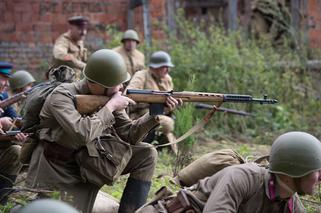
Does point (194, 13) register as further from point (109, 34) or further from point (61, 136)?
point (61, 136)

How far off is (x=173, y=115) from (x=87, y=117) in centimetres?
506

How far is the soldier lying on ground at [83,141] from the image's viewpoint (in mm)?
5059

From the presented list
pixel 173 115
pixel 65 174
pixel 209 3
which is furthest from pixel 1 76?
pixel 209 3

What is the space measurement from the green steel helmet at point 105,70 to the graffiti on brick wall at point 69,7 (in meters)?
8.31

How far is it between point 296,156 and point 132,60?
23.7 ft

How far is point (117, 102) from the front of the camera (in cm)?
521

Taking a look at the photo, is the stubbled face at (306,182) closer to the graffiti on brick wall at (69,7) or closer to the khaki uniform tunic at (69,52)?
the khaki uniform tunic at (69,52)

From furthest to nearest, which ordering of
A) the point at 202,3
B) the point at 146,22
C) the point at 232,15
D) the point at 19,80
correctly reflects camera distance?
the point at 202,3 < the point at 232,15 < the point at 146,22 < the point at 19,80

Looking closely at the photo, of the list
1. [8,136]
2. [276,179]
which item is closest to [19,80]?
[8,136]

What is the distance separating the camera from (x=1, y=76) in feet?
23.4

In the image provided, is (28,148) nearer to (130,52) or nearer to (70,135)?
(70,135)

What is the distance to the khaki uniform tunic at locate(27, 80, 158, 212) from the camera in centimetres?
503

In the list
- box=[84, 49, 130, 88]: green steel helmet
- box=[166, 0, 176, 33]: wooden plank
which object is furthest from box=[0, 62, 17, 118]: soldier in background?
box=[166, 0, 176, 33]: wooden plank

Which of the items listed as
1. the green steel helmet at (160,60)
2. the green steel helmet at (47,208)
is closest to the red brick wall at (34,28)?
the green steel helmet at (160,60)
